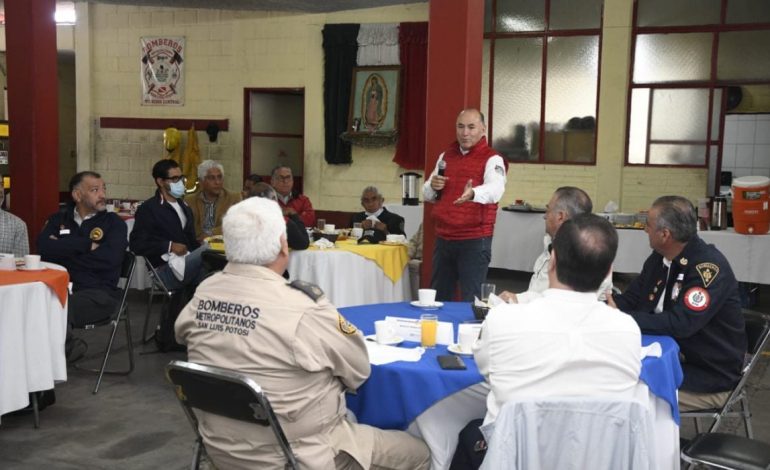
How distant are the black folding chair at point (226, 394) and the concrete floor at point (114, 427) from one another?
1599 mm

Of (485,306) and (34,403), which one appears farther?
(34,403)

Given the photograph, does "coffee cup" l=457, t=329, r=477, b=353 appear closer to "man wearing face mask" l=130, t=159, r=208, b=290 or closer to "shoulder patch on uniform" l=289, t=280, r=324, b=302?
"shoulder patch on uniform" l=289, t=280, r=324, b=302

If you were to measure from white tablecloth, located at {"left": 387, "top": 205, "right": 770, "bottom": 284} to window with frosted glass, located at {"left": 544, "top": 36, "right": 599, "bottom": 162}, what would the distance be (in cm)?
167

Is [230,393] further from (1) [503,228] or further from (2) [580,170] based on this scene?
(2) [580,170]

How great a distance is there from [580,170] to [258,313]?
340 inches

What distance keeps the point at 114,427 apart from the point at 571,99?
769 cm

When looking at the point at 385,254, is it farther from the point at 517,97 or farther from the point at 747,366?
the point at 517,97

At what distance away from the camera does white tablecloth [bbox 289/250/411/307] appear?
5.71 meters

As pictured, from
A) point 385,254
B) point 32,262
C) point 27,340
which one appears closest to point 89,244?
point 32,262

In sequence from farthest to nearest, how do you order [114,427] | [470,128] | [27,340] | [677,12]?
[677,12]
[470,128]
[114,427]
[27,340]

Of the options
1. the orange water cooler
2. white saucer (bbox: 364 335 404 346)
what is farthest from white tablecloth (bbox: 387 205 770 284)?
white saucer (bbox: 364 335 404 346)

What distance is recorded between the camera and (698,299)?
10.3ft

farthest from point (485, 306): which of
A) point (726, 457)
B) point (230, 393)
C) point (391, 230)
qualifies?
point (391, 230)

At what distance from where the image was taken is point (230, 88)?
1130 cm
